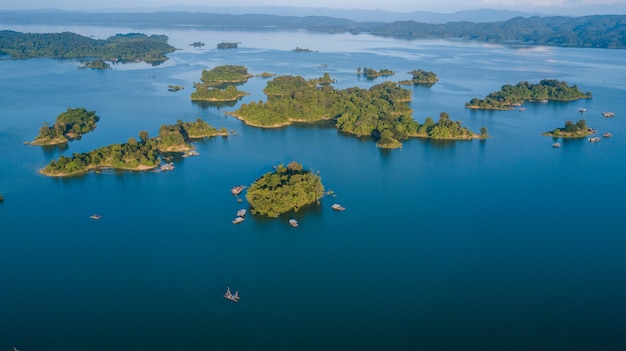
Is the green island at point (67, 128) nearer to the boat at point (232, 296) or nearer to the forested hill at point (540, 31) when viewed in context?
the boat at point (232, 296)

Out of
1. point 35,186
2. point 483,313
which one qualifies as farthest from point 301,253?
point 35,186

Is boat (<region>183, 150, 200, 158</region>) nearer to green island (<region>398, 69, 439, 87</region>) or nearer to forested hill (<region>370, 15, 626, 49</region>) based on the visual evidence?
green island (<region>398, 69, 439, 87</region>)

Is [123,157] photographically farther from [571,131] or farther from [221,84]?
[571,131]

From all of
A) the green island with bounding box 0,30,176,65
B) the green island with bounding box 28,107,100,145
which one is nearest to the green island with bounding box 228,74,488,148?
the green island with bounding box 28,107,100,145

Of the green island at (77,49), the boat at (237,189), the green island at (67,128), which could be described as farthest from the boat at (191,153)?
the green island at (77,49)

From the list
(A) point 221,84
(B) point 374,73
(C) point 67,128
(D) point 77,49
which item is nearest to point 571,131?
(B) point 374,73
